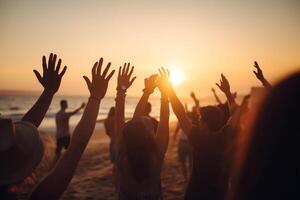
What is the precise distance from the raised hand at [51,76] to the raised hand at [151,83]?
1206 mm

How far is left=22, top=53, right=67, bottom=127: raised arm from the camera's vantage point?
10.0 feet

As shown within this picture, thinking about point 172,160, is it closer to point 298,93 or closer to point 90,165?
point 90,165

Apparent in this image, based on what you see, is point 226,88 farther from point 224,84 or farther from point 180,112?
point 180,112

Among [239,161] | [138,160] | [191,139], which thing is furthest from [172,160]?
[239,161]

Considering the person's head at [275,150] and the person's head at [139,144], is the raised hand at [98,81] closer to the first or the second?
the person's head at [139,144]

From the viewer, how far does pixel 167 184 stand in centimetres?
978

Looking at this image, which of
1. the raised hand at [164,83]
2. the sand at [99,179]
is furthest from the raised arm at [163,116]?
the sand at [99,179]

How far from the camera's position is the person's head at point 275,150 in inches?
69.9

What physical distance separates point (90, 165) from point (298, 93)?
1202cm

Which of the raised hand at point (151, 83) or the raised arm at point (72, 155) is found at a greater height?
the raised hand at point (151, 83)

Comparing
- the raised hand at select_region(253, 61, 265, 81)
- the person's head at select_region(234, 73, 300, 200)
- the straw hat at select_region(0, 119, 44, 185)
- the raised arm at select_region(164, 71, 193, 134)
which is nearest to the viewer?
the person's head at select_region(234, 73, 300, 200)

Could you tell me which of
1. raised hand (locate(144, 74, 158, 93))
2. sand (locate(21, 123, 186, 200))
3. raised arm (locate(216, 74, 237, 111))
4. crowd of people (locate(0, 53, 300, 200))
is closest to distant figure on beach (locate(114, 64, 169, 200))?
crowd of people (locate(0, 53, 300, 200))

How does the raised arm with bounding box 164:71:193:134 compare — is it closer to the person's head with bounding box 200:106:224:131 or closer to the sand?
the person's head with bounding box 200:106:224:131

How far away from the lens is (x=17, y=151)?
205 centimetres
